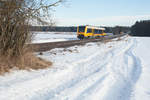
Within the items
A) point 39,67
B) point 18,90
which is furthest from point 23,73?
point 18,90

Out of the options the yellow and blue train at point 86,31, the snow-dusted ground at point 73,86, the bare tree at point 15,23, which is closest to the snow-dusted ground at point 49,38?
the bare tree at point 15,23

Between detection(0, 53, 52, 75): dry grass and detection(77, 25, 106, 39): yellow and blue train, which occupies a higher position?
detection(77, 25, 106, 39): yellow and blue train

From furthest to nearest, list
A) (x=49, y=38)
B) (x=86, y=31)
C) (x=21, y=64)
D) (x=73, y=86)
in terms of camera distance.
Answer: (x=49, y=38) < (x=86, y=31) < (x=21, y=64) < (x=73, y=86)

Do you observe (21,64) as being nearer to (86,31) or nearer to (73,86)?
(73,86)

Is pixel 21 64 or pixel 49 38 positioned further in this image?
pixel 49 38

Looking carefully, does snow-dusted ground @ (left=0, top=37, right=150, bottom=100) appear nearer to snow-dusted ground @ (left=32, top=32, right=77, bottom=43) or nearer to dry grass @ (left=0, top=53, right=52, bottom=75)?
dry grass @ (left=0, top=53, right=52, bottom=75)

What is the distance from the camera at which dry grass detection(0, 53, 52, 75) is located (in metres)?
5.08

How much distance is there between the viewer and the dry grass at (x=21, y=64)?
5078 mm

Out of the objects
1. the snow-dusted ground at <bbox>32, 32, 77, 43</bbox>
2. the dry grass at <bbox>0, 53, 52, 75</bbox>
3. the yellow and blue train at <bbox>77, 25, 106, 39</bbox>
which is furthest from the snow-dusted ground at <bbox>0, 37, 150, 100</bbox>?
the yellow and blue train at <bbox>77, 25, 106, 39</bbox>

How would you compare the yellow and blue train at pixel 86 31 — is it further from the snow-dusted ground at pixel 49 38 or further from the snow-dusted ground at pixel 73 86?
the snow-dusted ground at pixel 73 86

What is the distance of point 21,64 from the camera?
567 cm

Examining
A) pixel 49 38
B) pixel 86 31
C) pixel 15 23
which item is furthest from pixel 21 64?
pixel 49 38

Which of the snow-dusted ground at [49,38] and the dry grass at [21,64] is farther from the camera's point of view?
the snow-dusted ground at [49,38]

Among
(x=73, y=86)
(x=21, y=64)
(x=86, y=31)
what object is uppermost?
(x=86, y=31)
